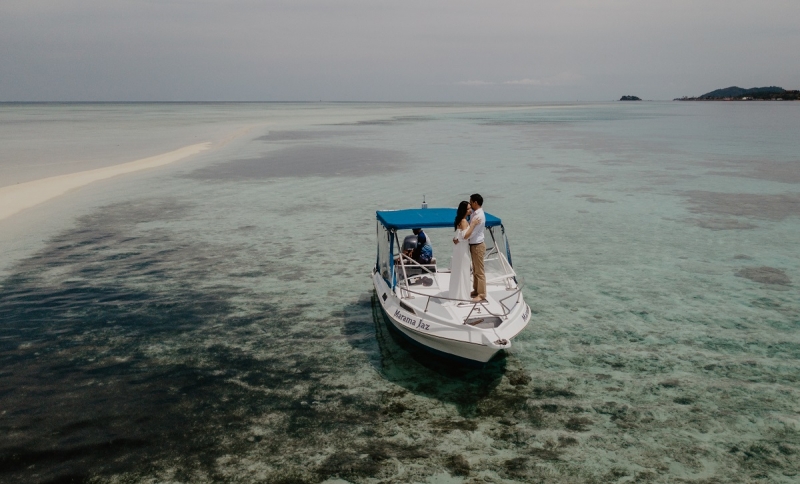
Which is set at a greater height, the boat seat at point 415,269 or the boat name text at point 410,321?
the boat seat at point 415,269

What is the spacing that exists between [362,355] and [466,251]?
9.20 feet

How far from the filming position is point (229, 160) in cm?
4106

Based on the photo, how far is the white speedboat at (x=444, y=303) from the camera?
9.04 meters

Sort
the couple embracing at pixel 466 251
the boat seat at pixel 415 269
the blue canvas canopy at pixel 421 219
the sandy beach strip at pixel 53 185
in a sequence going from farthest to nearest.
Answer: the sandy beach strip at pixel 53 185
the boat seat at pixel 415 269
the blue canvas canopy at pixel 421 219
the couple embracing at pixel 466 251

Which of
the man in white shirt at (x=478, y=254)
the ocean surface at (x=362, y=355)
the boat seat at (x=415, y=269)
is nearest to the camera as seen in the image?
the ocean surface at (x=362, y=355)

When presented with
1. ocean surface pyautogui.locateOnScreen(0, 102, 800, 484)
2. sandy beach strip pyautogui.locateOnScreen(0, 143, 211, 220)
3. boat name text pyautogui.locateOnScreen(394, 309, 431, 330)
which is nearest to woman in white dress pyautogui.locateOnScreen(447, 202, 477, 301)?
boat name text pyautogui.locateOnScreen(394, 309, 431, 330)

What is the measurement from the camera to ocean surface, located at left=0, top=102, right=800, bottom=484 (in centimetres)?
764

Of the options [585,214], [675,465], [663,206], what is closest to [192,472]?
[675,465]

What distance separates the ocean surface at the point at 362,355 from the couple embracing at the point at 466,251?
1383mm

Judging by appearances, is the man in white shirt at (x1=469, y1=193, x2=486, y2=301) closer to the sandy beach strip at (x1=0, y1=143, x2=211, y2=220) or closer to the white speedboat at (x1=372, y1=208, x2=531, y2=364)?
the white speedboat at (x1=372, y1=208, x2=531, y2=364)

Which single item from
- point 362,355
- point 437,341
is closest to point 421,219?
point 362,355

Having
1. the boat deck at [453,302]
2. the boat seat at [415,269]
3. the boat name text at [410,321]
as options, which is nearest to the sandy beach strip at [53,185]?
the boat seat at [415,269]

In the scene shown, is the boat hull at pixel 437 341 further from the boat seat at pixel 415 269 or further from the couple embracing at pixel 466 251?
the boat seat at pixel 415 269

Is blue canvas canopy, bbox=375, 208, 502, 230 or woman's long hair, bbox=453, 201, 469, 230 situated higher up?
woman's long hair, bbox=453, 201, 469, 230
